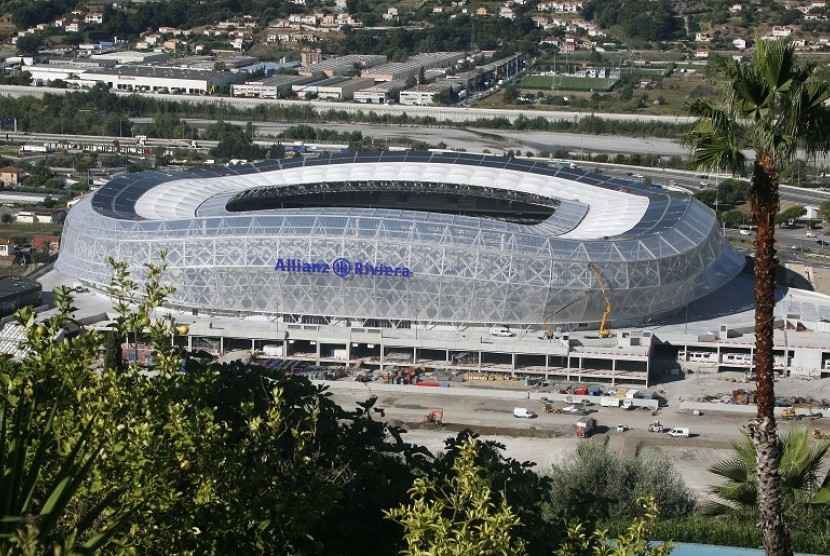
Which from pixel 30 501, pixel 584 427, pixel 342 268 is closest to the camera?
pixel 30 501

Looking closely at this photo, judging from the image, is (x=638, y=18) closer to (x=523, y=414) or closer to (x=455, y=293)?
(x=455, y=293)

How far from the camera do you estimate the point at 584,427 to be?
127 ft

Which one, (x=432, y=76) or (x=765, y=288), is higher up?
(x=765, y=288)

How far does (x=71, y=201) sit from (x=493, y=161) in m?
23.7

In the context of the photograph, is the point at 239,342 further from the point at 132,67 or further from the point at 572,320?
the point at 132,67

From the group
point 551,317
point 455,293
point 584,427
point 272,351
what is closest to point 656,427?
point 584,427

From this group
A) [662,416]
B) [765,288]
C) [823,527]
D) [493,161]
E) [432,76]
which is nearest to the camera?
[765,288]

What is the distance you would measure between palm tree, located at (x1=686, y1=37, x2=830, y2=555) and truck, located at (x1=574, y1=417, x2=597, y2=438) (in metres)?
23.2

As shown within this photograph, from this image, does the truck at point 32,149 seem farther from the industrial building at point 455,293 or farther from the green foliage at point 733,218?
the green foliage at point 733,218

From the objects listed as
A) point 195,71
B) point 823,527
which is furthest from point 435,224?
point 195,71

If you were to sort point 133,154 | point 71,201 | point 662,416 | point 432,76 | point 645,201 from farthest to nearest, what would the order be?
point 432,76 → point 133,154 → point 71,201 → point 645,201 → point 662,416

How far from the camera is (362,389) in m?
42.5

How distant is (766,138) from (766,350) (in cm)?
229

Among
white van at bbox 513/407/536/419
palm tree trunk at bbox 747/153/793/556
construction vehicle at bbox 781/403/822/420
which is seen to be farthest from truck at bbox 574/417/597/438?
palm tree trunk at bbox 747/153/793/556
